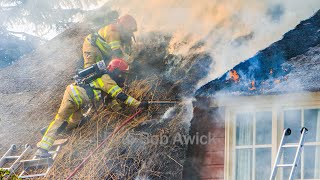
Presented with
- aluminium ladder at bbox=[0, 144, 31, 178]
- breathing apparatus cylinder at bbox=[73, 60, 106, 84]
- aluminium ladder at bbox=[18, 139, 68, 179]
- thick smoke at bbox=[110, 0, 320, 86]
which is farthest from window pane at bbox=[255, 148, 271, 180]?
aluminium ladder at bbox=[0, 144, 31, 178]

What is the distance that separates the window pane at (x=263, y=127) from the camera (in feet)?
32.9

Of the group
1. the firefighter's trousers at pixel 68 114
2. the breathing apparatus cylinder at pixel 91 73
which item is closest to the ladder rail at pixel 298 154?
the breathing apparatus cylinder at pixel 91 73

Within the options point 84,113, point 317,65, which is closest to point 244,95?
point 317,65

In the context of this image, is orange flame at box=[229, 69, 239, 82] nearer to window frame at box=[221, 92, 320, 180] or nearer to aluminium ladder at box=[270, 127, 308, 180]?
window frame at box=[221, 92, 320, 180]

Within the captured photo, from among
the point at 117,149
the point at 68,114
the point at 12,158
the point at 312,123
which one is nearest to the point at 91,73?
the point at 68,114

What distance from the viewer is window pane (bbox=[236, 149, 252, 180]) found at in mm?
10008

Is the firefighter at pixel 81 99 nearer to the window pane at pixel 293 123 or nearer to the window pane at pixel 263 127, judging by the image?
the window pane at pixel 263 127

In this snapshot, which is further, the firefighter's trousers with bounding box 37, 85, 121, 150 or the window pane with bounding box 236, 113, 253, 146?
the firefighter's trousers with bounding box 37, 85, 121, 150

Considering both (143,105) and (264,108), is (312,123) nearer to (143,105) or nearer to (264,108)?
(264,108)

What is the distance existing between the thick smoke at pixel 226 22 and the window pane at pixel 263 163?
4.05ft

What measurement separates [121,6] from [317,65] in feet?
10.5

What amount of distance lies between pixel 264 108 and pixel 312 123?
680mm

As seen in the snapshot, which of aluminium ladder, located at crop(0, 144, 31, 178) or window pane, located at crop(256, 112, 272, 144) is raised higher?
window pane, located at crop(256, 112, 272, 144)

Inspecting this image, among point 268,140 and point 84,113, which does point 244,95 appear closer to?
point 268,140
